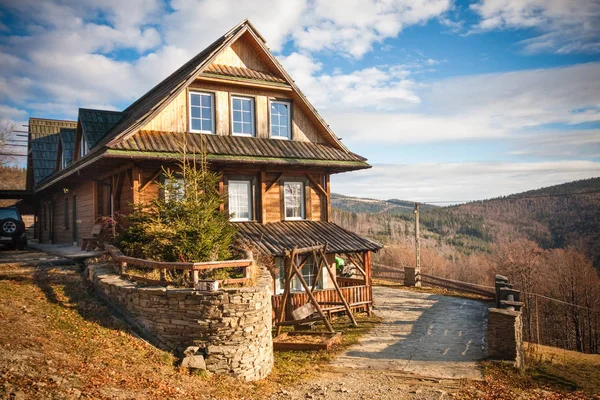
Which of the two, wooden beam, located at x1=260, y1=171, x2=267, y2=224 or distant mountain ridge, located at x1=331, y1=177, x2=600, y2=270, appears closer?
wooden beam, located at x1=260, y1=171, x2=267, y2=224

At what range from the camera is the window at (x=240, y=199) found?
59.3ft

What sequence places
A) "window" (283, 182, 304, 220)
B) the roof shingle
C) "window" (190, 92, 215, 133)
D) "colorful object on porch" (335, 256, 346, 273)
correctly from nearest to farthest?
the roof shingle
"window" (190, 92, 215, 133)
"window" (283, 182, 304, 220)
"colorful object on porch" (335, 256, 346, 273)

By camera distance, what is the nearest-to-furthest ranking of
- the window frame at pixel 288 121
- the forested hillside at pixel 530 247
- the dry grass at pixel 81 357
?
the dry grass at pixel 81 357, the window frame at pixel 288 121, the forested hillside at pixel 530 247

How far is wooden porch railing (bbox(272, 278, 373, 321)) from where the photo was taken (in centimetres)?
1648

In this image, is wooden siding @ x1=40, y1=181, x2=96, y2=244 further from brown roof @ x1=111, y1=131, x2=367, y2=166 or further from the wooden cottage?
brown roof @ x1=111, y1=131, x2=367, y2=166

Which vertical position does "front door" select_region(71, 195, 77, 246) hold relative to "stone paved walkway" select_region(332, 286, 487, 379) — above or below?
above

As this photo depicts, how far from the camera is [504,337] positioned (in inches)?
498

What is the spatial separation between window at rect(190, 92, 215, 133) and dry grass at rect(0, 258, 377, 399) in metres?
7.49

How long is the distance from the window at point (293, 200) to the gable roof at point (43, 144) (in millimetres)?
16958

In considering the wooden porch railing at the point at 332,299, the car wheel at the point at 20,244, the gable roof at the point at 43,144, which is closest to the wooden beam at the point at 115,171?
the car wheel at the point at 20,244

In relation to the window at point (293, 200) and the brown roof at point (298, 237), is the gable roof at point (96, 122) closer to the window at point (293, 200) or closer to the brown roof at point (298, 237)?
the brown roof at point (298, 237)

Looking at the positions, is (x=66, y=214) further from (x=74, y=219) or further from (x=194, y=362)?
(x=194, y=362)

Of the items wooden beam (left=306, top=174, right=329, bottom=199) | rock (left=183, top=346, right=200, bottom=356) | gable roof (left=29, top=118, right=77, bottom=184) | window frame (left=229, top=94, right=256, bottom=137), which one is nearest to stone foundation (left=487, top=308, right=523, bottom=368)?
rock (left=183, top=346, right=200, bottom=356)

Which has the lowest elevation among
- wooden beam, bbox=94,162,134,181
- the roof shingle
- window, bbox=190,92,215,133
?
wooden beam, bbox=94,162,134,181
